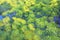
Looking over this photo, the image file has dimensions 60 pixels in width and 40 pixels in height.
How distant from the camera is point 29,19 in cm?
168

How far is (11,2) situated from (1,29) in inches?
10.3

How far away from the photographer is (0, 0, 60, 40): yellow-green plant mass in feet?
5.36

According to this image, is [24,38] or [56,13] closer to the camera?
[24,38]

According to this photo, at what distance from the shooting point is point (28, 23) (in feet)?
5.45

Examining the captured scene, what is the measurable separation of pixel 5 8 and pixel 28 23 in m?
0.25

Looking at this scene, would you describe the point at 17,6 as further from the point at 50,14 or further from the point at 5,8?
the point at 50,14

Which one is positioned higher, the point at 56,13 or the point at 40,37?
the point at 56,13

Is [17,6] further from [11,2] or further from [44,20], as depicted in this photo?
[44,20]

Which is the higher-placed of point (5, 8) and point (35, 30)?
point (5, 8)

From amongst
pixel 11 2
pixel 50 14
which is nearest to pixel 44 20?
pixel 50 14

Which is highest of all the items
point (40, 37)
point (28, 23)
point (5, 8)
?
point (5, 8)

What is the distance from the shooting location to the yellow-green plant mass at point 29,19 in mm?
1634

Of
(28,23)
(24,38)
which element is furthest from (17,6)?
(24,38)

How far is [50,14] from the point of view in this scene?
1729mm
